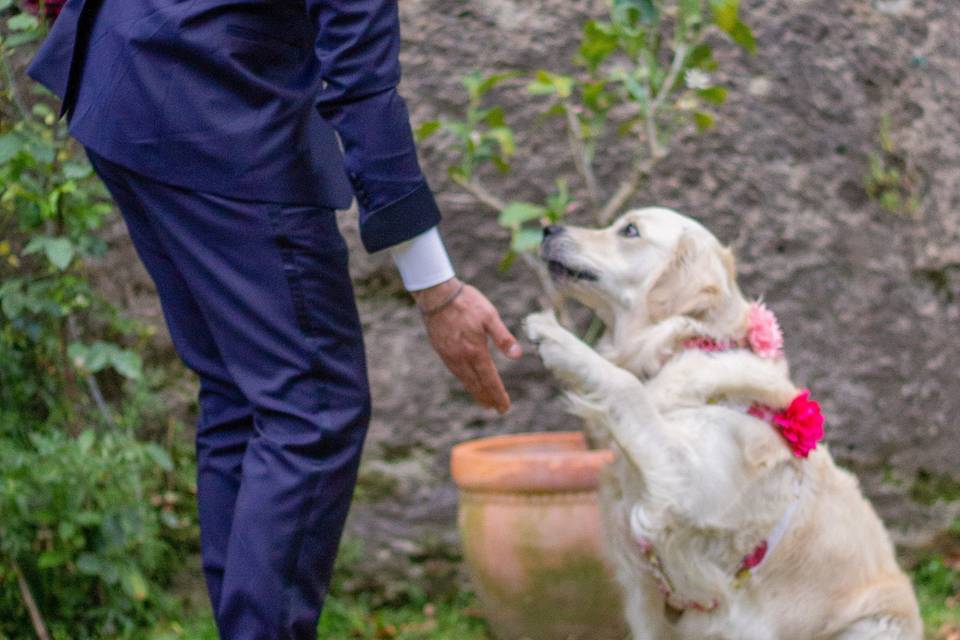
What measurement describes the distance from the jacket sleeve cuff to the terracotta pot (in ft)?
4.72

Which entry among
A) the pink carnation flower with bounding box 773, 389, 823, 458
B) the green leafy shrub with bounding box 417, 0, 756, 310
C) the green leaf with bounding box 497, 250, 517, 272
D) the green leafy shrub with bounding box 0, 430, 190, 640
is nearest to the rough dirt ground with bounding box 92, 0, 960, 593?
the green leafy shrub with bounding box 417, 0, 756, 310

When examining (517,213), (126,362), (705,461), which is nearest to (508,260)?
(517,213)

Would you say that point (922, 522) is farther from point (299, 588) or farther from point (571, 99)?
point (299, 588)

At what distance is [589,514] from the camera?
10.4 feet

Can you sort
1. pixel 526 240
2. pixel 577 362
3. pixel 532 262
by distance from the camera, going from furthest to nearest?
pixel 532 262
pixel 526 240
pixel 577 362

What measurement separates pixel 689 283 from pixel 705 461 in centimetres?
44

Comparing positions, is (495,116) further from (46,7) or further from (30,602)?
(30,602)

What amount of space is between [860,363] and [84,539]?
258 centimetres

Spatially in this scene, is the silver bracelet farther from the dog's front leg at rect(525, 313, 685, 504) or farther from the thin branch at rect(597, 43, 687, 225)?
the thin branch at rect(597, 43, 687, 225)

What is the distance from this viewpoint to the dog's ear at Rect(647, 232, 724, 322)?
2.59 m

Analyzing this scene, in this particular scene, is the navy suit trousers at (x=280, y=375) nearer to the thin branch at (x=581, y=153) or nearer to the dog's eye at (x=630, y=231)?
the dog's eye at (x=630, y=231)

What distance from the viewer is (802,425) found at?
2432mm

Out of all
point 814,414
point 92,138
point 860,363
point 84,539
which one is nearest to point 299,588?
point 92,138

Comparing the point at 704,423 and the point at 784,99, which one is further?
the point at 784,99
